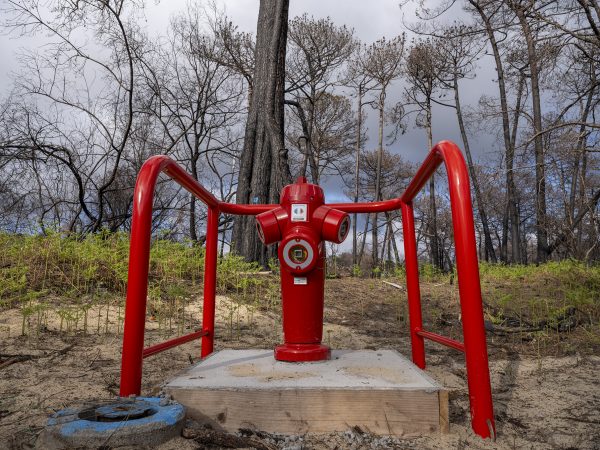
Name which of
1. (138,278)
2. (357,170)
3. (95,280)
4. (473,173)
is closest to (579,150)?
(95,280)

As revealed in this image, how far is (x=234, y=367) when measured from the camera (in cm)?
204

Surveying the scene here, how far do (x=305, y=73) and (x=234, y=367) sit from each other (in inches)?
626

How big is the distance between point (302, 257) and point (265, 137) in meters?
4.84

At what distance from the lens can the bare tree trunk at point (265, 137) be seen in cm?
637

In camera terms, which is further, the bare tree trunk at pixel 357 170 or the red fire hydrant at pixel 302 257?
the bare tree trunk at pixel 357 170

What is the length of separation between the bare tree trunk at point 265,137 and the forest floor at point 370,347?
165cm

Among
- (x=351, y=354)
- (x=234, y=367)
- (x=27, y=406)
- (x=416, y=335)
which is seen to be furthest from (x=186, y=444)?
(x=416, y=335)

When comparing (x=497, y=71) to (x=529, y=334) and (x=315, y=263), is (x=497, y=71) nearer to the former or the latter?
(x=529, y=334)

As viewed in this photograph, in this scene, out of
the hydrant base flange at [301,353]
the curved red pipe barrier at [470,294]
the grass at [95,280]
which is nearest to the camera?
the curved red pipe barrier at [470,294]

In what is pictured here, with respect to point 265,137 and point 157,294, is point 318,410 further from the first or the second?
point 265,137

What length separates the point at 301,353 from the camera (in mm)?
2193

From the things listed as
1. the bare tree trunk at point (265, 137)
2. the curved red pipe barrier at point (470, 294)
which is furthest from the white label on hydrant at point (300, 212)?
the bare tree trunk at point (265, 137)

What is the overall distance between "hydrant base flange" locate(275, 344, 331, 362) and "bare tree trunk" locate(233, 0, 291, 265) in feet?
13.3

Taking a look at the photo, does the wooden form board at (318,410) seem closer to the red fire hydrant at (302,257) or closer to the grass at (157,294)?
the red fire hydrant at (302,257)
